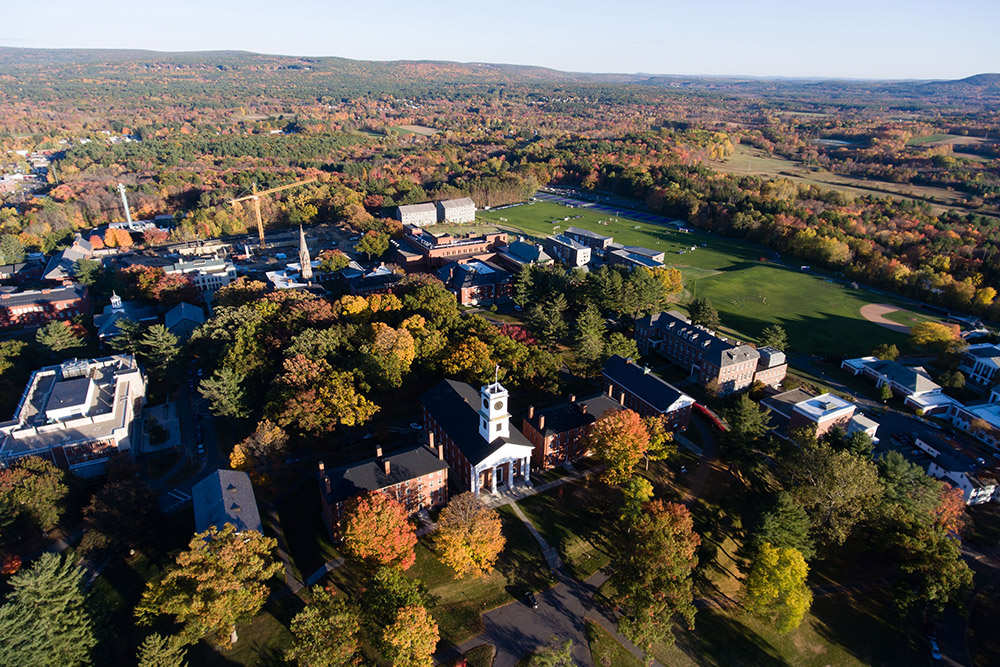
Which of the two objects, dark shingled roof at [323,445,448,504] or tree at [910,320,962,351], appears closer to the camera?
dark shingled roof at [323,445,448,504]

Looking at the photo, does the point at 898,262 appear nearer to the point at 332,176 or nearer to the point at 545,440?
the point at 545,440

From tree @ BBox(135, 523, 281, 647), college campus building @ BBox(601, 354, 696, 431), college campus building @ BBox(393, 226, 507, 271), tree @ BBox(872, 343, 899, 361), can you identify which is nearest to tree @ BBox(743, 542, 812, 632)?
college campus building @ BBox(601, 354, 696, 431)

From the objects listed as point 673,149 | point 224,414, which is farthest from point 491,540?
point 673,149

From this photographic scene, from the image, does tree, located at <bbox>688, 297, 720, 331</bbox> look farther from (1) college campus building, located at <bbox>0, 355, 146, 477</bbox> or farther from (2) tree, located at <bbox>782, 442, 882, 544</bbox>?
(1) college campus building, located at <bbox>0, 355, 146, 477</bbox>

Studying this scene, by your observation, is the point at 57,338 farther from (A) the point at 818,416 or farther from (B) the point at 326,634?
(A) the point at 818,416

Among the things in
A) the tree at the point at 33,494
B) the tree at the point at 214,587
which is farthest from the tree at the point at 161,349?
the tree at the point at 214,587

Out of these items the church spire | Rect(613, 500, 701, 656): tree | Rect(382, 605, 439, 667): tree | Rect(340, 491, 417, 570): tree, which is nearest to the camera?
Rect(382, 605, 439, 667): tree

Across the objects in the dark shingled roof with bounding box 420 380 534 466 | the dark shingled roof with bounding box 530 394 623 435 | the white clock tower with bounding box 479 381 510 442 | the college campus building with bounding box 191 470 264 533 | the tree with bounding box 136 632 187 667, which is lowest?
the tree with bounding box 136 632 187 667
